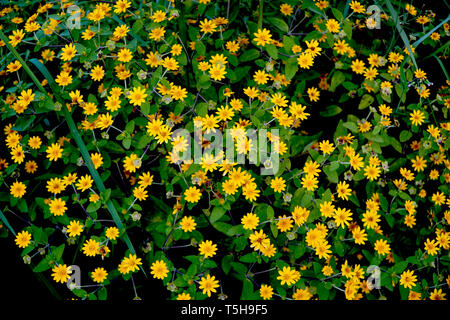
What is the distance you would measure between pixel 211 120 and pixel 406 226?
2.60 ft

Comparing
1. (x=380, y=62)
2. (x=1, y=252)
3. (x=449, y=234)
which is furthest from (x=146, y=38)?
(x=449, y=234)

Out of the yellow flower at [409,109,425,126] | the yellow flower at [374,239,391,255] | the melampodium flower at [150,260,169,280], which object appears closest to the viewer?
the melampodium flower at [150,260,169,280]

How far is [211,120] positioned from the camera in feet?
3.96

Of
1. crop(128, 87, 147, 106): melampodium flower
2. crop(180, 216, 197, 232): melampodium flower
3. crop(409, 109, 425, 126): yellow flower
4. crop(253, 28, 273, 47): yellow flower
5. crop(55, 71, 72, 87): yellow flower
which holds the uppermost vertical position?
crop(253, 28, 273, 47): yellow flower

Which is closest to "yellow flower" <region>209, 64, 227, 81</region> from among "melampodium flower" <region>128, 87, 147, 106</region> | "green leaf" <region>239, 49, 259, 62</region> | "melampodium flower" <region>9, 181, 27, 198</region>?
"green leaf" <region>239, 49, 259, 62</region>

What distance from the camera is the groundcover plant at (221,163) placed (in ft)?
3.90

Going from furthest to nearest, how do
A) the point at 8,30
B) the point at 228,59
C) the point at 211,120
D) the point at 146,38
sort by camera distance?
the point at 8,30, the point at 146,38, the point at 228,59, the point at 211,120

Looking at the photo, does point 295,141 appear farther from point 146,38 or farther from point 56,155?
point 56,155

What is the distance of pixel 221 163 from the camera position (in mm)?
1182

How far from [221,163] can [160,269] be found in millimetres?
357

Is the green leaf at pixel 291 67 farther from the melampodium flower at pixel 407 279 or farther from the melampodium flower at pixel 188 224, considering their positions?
the melampodium flower at pixel 407 279

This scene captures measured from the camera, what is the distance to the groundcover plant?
1189 mm

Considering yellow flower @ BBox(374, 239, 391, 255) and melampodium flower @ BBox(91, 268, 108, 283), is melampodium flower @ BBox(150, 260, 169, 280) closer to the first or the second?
melampodium flower @ BBox(91, 268, 108, 283)

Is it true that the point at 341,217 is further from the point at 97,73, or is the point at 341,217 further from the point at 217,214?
the point at 97,73
